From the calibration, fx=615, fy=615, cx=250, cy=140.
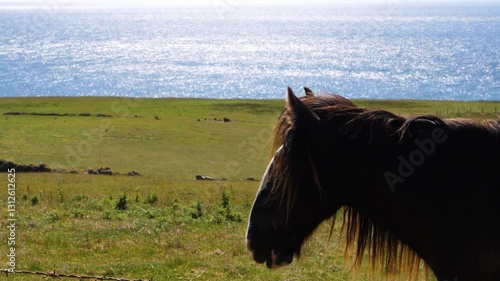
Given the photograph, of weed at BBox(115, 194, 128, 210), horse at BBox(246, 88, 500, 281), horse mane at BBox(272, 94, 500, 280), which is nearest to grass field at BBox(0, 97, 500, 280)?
weed at BBox(115, 194, 128, 210)

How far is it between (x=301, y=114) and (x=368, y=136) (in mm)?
428

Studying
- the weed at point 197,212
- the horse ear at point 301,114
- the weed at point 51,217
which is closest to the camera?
the horse ear at point 301,114

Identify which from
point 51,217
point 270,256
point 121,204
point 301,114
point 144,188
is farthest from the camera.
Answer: point 144,188

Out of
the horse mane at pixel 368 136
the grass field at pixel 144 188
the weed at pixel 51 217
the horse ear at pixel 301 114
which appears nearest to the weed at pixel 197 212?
the grass field at pixel 144 188

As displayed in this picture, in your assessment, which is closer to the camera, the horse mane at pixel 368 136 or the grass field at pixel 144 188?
the horse mane at pixel 368 136

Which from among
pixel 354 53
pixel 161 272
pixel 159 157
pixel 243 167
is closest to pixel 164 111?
pixel 159 157

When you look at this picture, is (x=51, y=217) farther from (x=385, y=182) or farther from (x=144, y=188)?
(x=144, y=188)

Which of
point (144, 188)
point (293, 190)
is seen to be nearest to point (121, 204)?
point (144, 188)

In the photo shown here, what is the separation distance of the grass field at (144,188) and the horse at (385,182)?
68cm

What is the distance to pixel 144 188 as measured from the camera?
26.3m

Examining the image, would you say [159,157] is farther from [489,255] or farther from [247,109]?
[489,255]

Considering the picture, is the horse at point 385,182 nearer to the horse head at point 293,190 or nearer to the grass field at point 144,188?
the horse head at point 293,190

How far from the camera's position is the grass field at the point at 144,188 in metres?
9.18

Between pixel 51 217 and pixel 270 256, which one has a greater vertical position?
pixel 270 256
